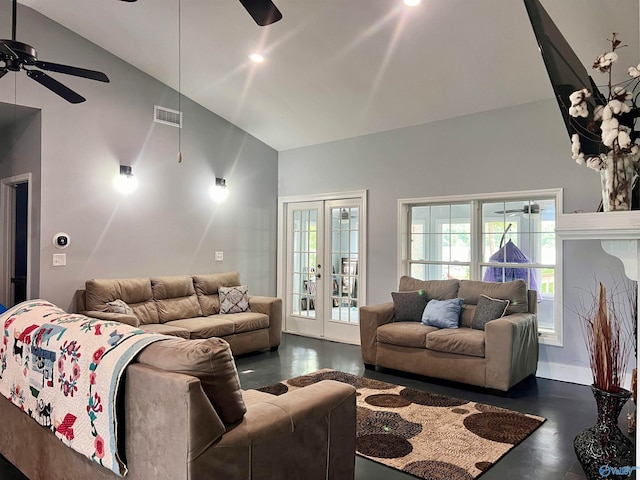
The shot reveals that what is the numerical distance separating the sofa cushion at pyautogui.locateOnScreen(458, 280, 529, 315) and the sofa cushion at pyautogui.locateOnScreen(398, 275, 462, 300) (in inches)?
6.2

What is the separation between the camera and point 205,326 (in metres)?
5.06

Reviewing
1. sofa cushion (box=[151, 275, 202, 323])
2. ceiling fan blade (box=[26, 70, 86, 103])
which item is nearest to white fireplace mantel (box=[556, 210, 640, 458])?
ceiling fan blade (box=[26, 70, 86, 103])

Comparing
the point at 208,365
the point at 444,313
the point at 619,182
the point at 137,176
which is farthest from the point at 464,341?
the point at 137,176

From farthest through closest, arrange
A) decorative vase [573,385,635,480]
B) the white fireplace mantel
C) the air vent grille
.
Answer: the air vent grille
decorative vase [573,385,635,480]
the white fireplace mantel

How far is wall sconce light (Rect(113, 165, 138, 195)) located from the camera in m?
5.28

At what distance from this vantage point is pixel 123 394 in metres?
1.85

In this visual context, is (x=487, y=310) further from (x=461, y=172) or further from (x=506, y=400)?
(x=461, y=172)

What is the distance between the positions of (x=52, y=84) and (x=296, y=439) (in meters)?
2.98

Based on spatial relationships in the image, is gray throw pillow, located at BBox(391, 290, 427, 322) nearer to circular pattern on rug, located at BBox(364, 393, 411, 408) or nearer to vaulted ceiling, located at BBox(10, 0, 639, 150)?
circular pattern on rug, located at BBox(364, 393, 411, 408)

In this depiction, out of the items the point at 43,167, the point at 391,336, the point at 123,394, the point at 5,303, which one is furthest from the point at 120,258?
the point at 123,394

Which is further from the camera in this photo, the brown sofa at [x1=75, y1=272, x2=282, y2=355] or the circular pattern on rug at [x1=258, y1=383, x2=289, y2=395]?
the brown sofa at [x1=75, y1=272, x2=282, y2=355]

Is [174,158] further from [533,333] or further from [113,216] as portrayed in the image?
[533,333]

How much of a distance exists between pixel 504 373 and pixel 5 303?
570 cm

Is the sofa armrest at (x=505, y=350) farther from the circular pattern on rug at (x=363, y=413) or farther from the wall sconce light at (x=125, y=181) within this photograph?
the wall sconce light at (x=125, y=181)
